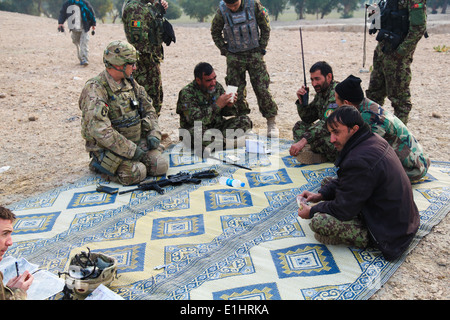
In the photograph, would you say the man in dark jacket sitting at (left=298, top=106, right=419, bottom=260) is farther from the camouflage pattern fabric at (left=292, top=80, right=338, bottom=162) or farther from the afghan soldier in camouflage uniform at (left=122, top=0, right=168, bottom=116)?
the afghan soldier in camouflage uniform at (left=122, top=0, right=168, bottom=116)

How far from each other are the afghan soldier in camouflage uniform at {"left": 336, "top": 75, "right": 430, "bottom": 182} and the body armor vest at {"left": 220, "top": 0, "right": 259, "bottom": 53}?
220 centimetres

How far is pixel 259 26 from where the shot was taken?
6184mm

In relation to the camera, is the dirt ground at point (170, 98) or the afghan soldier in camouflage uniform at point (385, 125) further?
the afghan soldier in camouflage uniform at point (385, 125)

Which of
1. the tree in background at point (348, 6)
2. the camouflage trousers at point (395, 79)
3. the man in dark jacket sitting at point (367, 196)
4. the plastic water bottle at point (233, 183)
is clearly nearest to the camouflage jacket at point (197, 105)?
the plastic water bottle at point (233, 183)

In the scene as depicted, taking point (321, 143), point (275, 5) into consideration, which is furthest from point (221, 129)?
point (275, 5)

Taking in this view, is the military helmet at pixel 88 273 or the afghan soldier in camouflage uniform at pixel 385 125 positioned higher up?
the afghan soldier in camouflage uniform at pixel 385 125

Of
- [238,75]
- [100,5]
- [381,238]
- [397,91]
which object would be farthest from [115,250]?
[100,5]

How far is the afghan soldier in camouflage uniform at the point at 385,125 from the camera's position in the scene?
4.04 m

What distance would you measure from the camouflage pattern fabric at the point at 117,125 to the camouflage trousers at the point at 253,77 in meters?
1.58

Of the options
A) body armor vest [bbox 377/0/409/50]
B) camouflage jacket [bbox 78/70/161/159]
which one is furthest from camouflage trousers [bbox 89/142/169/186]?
body armor vest [bbox 377/0/409/50]

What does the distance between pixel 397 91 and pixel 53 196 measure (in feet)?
14.9

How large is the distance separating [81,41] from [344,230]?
9.31 meters

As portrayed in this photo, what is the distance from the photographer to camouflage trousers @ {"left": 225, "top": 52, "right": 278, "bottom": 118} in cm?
616

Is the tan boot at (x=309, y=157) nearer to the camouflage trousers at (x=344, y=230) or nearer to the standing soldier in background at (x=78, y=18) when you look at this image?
the camouflage trousers at (x=344, y=230)
